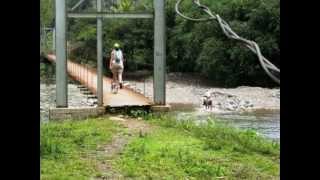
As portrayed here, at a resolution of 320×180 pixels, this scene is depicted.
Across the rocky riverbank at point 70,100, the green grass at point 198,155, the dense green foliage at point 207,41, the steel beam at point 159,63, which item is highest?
the dense green foliage at point 207,41

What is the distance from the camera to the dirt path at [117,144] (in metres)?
6.58

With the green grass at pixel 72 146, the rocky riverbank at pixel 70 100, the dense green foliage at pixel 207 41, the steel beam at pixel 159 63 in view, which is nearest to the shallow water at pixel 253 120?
the steel beam at pixel 159 63

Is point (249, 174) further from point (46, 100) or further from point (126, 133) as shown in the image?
point (46, 100)

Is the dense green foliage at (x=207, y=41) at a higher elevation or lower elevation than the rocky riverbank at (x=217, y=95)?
higher

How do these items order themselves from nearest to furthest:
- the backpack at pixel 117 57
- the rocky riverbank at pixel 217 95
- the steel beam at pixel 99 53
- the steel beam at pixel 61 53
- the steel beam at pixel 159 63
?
the steel beam at pixel 61 53 < the steel beam at pixel 99 53 < the steel beam at pixel 159 63 < the backpack at pixel 117 57 < the rocky riverbank at pixel 217 95

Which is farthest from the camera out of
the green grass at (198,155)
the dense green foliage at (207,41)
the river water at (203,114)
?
the dense green foliage at (207,41)

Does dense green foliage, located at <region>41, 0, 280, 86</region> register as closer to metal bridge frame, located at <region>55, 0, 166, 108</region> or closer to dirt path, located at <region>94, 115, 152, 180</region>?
metal bridge frame, located at <region>55, 0, 166, 108</region>

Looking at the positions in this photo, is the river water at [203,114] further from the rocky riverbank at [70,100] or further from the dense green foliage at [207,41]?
the dense green foliage at [207,41]

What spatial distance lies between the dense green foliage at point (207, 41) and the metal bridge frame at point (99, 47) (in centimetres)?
1377

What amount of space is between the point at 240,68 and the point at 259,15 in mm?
2772

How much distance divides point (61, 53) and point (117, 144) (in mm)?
3494

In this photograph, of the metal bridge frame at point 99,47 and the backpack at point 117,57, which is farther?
the backpack at point 117,57
